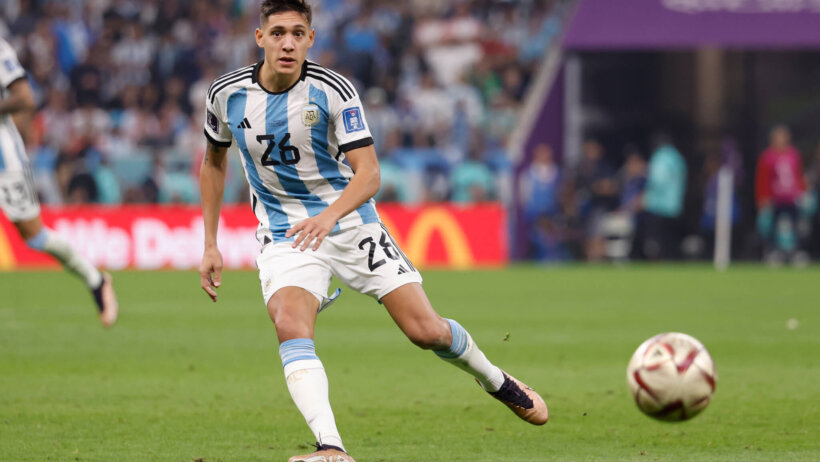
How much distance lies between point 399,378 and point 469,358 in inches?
103

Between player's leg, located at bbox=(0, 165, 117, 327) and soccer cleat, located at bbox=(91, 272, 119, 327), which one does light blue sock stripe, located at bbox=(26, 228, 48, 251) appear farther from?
soccer cleat, located at bbox=(91, 272, 119, 327)

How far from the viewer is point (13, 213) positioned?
876cm

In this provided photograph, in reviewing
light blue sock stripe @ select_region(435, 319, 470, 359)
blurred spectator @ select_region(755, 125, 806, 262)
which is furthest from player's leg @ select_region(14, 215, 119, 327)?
blurred spectator @ select_region(755, 125, 806, 262)

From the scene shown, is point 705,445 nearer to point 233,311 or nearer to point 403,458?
point 403,458

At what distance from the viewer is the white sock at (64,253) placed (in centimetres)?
898

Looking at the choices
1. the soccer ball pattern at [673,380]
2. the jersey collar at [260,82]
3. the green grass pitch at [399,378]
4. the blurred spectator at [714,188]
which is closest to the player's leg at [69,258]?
the green grass pitch at [399,378]

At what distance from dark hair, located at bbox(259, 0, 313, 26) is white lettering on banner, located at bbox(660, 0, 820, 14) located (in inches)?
598

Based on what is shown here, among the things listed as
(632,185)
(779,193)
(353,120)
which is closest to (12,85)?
(353,120)

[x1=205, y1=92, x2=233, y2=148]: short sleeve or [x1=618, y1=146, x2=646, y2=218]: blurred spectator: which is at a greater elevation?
[x1=205, y1=92, x2=233, y2=148]: short sleeve

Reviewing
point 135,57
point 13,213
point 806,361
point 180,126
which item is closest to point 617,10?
point 180,126

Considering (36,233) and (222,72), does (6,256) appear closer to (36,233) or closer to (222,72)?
(222,72)

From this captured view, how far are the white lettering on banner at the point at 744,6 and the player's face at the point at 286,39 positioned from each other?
50.0ft

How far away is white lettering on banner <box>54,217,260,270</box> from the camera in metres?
20.0

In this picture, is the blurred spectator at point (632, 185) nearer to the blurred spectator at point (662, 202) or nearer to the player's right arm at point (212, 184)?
the blurred spectator at point (662, 202)
